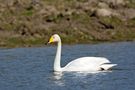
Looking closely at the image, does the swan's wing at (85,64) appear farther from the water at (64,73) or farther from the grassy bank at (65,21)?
the grassy bank at (65,21)

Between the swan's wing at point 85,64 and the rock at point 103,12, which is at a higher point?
the rock at point 103,12

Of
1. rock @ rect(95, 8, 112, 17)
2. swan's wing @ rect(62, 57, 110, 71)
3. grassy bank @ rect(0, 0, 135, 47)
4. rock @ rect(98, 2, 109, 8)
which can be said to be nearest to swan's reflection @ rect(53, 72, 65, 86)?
swan's wing @ rect(62, 57, 110, 71)

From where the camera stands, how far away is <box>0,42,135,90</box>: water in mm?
28495

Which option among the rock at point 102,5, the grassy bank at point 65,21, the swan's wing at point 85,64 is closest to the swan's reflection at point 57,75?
the swan's wing at point 85,64

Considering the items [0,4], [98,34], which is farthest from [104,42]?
[0,4]

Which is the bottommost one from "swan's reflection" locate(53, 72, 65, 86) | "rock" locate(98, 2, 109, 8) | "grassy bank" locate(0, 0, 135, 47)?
"swan's reflection" locate(53, 72, 65, 86)

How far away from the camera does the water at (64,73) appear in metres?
28.5

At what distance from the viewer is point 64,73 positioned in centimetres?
3278

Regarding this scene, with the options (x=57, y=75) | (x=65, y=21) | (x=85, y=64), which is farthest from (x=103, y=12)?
(x=57, y=75)

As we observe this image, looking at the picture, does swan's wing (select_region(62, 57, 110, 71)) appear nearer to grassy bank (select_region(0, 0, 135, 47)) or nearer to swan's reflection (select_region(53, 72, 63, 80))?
swan's reflection (select_region(53, 72, 63, 80))

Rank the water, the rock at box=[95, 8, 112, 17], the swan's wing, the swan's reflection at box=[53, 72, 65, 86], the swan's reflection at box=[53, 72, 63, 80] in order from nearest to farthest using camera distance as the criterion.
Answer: the water, the swan's reflection at box=[53, 72, 65, 86], the swan's reflection at box=[53, 72, 63, 80], the swan's wing, the rock at box=[95, 8, 112, 17]

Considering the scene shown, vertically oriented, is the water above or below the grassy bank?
below

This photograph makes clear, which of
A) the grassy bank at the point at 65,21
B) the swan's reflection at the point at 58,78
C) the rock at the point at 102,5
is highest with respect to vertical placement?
the rock at the point at 102,5

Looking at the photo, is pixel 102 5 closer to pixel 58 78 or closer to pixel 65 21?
pixel 65 21
